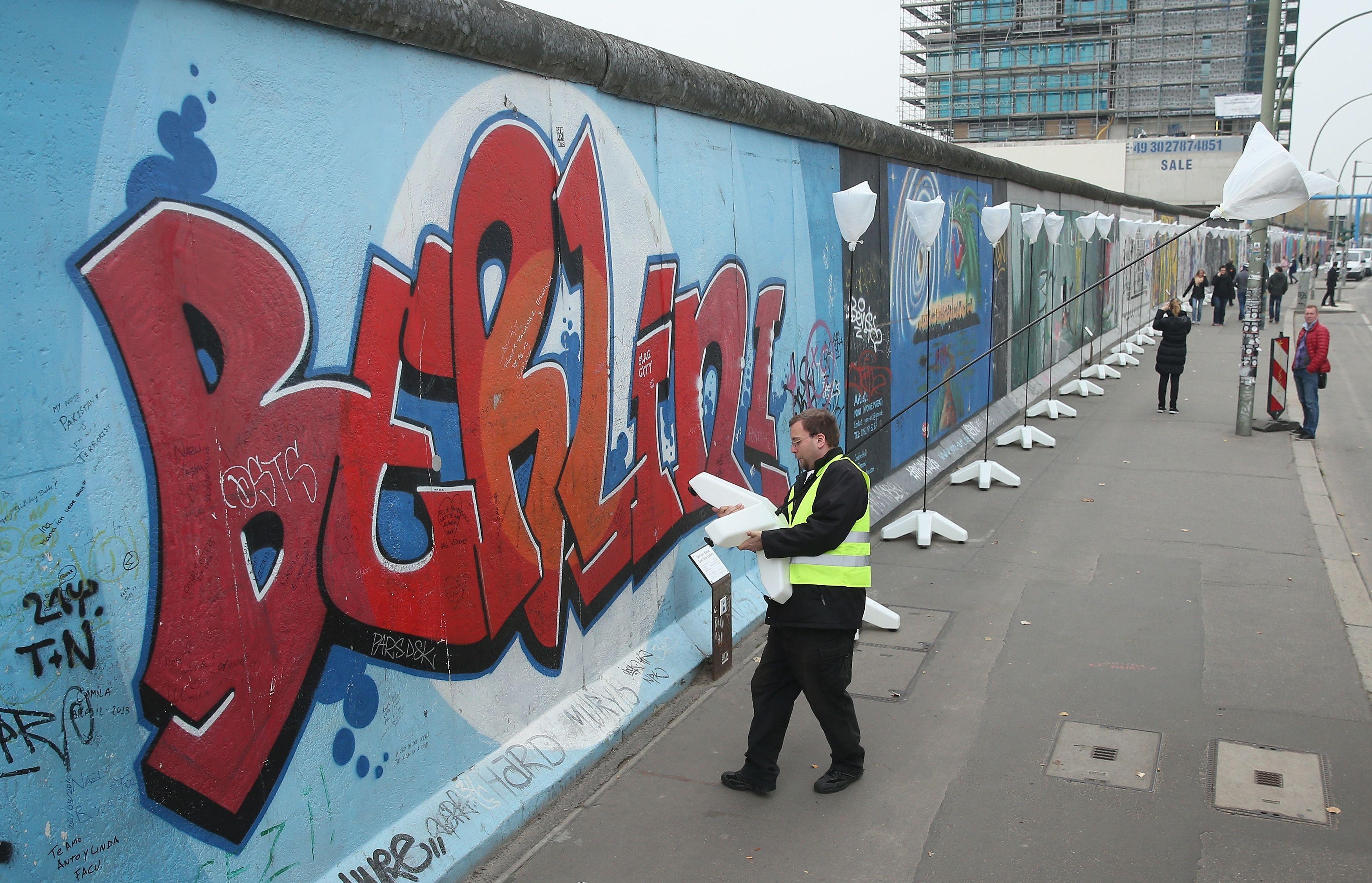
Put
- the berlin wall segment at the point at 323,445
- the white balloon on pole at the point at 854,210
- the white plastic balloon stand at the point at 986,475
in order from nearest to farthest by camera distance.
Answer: the berlin wall segment at the point at 323,445 < the white balloon on pole at the point at 854,210 < the white plastic balloon stand at the point at 986,475

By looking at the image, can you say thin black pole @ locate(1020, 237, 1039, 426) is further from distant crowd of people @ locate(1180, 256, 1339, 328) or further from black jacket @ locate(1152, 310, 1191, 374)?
distant crowd of people @ locate(1180, 256, 1339, 328)

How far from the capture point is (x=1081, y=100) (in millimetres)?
101000

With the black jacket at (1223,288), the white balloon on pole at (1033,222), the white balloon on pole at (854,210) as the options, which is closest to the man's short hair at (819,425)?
the white balloon on pole at (854,210)

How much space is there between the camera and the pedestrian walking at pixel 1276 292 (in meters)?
29.6

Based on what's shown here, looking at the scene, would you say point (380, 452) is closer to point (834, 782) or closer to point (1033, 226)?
point (834, 782)

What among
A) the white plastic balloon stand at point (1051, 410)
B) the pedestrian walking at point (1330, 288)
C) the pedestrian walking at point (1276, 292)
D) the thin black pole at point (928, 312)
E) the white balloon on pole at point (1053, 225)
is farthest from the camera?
the pedestrian walking at point (1330, 288)

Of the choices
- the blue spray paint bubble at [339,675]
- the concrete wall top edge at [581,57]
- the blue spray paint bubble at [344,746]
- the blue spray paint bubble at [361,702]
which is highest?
the concrete wall top edge at [581,57]

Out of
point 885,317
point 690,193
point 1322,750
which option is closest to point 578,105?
point 690,193

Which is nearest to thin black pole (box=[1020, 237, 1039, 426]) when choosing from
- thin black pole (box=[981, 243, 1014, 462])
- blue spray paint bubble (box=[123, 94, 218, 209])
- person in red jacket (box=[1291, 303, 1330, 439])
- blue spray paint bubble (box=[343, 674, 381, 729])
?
thin black pole (box=[981, 243, 1014, 462])

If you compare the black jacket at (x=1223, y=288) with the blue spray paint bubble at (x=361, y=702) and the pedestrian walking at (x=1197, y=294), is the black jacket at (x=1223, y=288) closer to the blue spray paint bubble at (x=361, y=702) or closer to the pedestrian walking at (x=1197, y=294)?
the pedestrian walking at (x=1197, y=294)

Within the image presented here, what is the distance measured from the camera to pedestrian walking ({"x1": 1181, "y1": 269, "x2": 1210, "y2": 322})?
92.9 ft

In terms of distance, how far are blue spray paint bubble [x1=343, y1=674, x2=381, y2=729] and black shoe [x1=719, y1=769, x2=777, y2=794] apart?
1.86 m

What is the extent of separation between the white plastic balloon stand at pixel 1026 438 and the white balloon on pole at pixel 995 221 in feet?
8.24

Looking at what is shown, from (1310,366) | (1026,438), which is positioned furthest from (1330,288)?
(1026,438)
